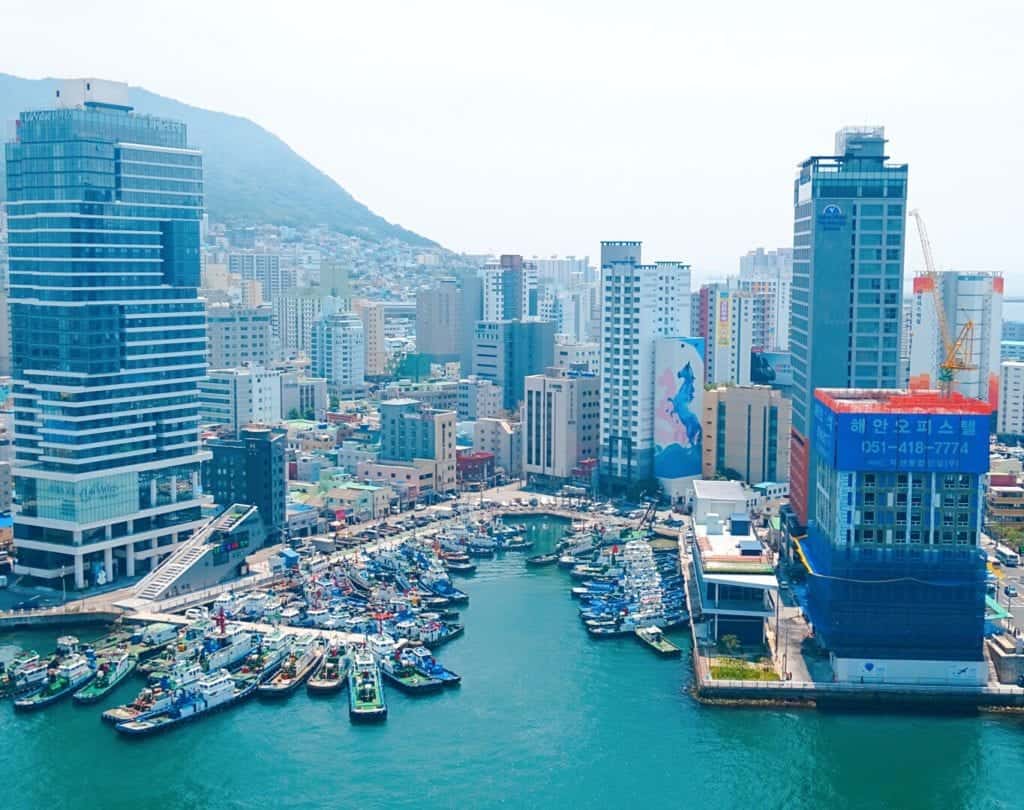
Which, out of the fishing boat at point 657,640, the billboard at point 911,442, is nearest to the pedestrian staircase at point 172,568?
the fishing boat at point 657,640

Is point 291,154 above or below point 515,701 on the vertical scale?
above

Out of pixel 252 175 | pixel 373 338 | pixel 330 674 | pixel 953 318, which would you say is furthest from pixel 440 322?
pixel 252 175

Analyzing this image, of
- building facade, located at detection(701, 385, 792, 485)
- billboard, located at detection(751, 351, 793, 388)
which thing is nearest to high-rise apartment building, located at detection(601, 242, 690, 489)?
building facade, located at detection(701, 385, 792, 485)

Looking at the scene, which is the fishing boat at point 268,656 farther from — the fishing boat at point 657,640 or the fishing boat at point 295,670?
the fishing boat at point 657,640

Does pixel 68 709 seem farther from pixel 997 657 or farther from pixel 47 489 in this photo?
pixel 997 657

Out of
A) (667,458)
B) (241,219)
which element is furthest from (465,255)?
(667,458)

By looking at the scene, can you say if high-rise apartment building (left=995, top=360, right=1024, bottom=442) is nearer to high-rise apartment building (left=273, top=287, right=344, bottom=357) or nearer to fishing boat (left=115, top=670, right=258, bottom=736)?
fishing boat (left=115, top=670, right=258, bottom=736)

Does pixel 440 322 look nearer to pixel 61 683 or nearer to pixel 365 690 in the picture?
pixel 61 683
